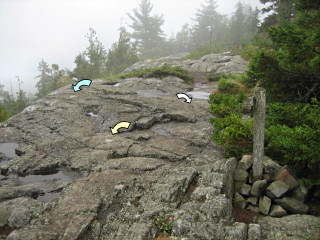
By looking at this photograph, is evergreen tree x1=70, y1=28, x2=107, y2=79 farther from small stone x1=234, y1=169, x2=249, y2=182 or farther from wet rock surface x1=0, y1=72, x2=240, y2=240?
small stone x1=234, y1=169, x2=249, y2=182

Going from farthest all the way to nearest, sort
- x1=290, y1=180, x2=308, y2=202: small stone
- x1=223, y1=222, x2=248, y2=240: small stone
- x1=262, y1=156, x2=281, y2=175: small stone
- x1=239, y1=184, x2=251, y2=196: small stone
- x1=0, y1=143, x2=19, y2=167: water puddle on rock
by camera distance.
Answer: x1=0, y1=143, x2=19, y2=167: water puddle on rock → x1=262, y1=156, x2=281, y2=175: small stone → x1=239, y1=184, x2=251, y2=196: small stone → x1=290, y1=180, x2=308, y2=202: small stone → x1=223, y1=222, x2=248, y2=240: small stone

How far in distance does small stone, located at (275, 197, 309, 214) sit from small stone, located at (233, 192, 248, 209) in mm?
616

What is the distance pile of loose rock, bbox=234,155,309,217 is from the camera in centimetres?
446

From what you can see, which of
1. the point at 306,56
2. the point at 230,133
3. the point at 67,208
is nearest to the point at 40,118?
the point at 67,208

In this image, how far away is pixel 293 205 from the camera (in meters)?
4.43

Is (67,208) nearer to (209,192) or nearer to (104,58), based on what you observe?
(209,192)

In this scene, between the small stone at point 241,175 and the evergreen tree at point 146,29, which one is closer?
the small stone at point 241,175

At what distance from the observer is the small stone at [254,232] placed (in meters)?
3.71

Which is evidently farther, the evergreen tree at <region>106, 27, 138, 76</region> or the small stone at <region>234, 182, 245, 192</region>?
the evergreen tree at <region>106, 27, 138, 76</region>

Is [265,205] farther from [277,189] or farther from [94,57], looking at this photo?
[94,57]

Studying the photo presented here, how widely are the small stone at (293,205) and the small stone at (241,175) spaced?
2.44 feet

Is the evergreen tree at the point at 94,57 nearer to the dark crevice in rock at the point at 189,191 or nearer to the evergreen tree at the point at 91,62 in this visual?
the evergreen tree at the point at 91,62

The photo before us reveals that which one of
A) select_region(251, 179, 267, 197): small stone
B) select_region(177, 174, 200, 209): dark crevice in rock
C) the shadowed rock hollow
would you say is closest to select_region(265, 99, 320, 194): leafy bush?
select_region(251, 179, 267, 197): small stone

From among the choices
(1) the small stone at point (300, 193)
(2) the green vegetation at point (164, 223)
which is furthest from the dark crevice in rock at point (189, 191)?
(1) the small stone at point (300, 193)
